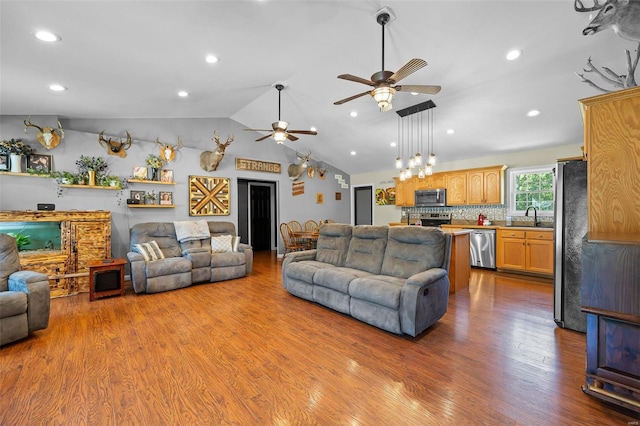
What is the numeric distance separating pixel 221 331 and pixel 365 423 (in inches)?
71.0

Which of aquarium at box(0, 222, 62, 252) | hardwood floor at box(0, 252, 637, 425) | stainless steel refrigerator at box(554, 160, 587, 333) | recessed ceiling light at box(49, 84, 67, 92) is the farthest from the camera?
aquarium at box(0, 222, 62, 252)

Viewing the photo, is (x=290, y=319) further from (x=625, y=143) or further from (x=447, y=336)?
(x=625, y=143)

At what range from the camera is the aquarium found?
4023 millimetres

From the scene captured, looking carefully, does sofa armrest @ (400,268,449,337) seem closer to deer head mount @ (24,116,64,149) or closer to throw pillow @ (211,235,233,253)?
throw pillow @ (211,235,233,253)

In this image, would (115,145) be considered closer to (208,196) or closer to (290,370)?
(208,196)

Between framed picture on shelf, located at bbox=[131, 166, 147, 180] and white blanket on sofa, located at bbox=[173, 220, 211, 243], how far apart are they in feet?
3.79

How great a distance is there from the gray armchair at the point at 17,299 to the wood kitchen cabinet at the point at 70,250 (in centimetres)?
123

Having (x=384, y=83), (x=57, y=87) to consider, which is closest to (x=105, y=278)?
(x=57, y=87)

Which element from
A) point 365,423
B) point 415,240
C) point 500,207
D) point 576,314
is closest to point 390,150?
point 500,207

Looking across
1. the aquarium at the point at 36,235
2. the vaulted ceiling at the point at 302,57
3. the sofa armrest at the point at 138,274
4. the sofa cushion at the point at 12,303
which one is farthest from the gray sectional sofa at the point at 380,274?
the aquarium at the point at 36,235

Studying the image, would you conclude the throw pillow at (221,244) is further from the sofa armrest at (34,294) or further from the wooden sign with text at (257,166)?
the sofa armrest at (34,294)

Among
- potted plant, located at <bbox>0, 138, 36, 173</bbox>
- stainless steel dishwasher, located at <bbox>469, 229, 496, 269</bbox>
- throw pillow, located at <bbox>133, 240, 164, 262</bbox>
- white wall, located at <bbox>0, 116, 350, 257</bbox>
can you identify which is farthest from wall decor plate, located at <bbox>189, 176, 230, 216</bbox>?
stainless steel dishwasher, located at <bbox>469, 229, 496, 269</bbox>

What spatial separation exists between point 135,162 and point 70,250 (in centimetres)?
195

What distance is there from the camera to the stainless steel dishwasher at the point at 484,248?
18.4 ft
